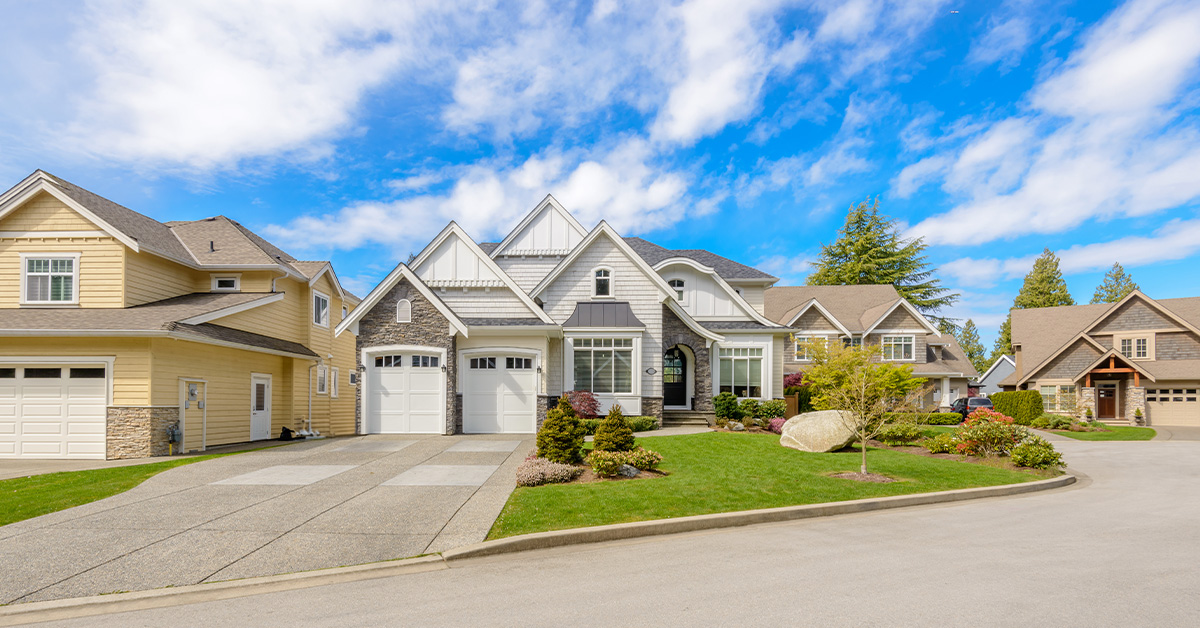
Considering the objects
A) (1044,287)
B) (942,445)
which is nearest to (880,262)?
(1044,287)

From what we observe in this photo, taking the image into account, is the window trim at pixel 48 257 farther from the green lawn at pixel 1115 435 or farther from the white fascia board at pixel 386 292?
the green lawn at pixel 1115 435

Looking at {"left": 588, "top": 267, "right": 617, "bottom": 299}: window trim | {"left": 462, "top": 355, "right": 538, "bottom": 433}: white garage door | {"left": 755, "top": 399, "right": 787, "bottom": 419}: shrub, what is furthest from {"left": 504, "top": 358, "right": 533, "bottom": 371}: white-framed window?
{"left": 755, "top": 399, "right": 787, "bottom": 419}: shrub

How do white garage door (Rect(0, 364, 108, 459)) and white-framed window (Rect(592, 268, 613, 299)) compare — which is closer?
white garage door (Rect(0, 364, 108, 459))

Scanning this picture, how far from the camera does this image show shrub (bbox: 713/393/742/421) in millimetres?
22359

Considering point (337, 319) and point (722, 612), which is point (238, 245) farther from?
point (722, 612)

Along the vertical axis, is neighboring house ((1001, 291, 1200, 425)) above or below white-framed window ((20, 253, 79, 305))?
below

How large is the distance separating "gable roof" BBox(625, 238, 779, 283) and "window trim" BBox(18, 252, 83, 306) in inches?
764

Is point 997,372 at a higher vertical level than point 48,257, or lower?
lower

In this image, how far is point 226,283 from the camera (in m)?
21.6

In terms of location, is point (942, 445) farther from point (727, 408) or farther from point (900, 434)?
point (727, 408)

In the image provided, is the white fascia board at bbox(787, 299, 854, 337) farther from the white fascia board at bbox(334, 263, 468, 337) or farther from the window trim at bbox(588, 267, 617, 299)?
the white fascia board at bbox(334, 263, 468, 337)

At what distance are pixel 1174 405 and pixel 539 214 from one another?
3486 cm

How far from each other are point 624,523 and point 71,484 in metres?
10.8

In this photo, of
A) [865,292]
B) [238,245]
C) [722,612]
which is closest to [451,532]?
[722,612]
